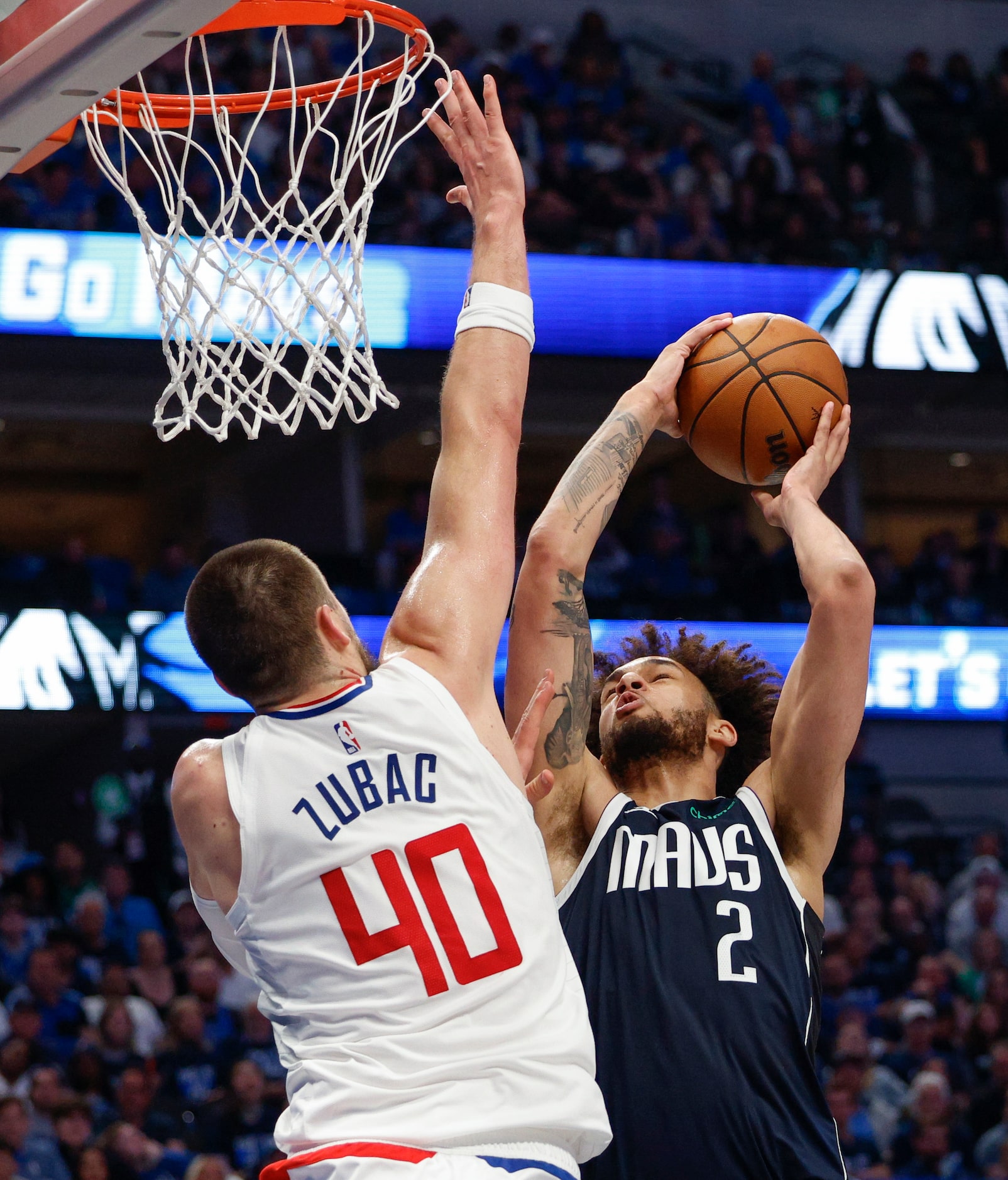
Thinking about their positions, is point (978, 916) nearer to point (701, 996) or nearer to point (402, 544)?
point (402, 544)

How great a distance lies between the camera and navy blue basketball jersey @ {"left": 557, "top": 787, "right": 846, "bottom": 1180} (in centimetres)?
276

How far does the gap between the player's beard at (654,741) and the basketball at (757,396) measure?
0.56m

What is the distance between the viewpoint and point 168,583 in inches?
430

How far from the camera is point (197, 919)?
926cm

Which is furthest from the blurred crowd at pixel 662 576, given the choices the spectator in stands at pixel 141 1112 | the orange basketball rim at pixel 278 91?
the orange basketball rim at pixel 278 91

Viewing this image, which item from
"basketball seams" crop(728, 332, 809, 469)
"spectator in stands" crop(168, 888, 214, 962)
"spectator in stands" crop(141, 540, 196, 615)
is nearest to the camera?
"basketball seams" crop(728, 332, 809, 469)

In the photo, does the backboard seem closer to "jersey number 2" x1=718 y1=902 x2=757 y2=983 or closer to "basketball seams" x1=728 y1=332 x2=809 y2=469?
"basketball seams" x1=728 y1=332 x2=809 y2=469

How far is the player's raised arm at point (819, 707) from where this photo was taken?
304 centimetres

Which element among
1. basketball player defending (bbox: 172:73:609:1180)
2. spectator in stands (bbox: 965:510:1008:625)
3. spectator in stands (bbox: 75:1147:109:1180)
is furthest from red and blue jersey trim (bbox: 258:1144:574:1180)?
spectator in stands (bbox: 965:510:1008:625)

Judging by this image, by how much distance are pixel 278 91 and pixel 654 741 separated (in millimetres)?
1740

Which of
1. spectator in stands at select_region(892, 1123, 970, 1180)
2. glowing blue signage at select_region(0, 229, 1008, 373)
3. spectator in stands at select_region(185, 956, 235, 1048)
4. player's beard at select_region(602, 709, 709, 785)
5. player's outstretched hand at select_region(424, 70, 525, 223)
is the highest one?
glowing blue signage at select_region(0, 229, 1008, 373)

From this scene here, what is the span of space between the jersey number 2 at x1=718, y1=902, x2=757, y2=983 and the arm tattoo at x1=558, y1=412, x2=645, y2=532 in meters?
0.83

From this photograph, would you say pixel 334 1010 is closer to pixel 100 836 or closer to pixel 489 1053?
pixel 489 1053

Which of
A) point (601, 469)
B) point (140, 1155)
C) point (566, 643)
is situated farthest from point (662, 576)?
point (566, 643)
